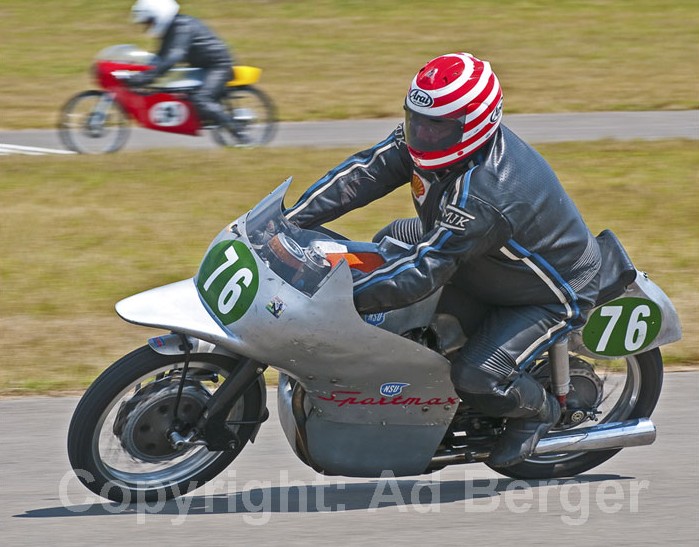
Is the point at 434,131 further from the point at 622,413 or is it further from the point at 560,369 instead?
the point at 622,413

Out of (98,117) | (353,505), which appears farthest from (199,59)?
(353,505)

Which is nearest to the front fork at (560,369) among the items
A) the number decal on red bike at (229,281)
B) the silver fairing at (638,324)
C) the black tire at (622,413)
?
the silver fairing at (638,324)

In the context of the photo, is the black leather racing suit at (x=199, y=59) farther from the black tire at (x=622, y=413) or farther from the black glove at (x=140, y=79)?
the black tire at (x=622, y=413)

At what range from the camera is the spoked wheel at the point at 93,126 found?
44.1 feet

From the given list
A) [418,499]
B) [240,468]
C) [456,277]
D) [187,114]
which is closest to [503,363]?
[456,277]

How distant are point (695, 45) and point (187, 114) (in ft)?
32.0

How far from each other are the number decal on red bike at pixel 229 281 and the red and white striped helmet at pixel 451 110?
0.74m

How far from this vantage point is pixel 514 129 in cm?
1406

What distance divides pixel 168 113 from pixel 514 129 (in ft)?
12.8

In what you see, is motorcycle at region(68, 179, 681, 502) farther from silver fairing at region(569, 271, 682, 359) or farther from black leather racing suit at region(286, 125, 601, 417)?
black leather racing suit at region(286, 125, 601, 417)

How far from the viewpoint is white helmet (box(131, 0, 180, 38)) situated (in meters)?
13.6

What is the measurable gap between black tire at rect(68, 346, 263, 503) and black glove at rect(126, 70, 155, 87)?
9.22 meters

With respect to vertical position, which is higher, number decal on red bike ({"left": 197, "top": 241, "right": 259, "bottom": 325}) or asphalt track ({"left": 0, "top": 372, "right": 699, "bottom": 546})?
number decal on red bike ({"left": 197, "top": 241, "right": 259, "bottom": 325})

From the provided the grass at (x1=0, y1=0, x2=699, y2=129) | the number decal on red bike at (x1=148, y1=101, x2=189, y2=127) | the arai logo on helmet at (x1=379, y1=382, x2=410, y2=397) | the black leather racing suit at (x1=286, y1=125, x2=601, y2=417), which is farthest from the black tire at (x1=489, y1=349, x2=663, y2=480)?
the grass at (x1=0, y1=0, x2=699, y2=129)
